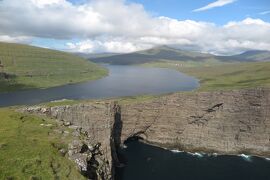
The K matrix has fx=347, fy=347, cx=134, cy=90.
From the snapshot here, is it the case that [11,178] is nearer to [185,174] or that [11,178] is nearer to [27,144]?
[27,144]

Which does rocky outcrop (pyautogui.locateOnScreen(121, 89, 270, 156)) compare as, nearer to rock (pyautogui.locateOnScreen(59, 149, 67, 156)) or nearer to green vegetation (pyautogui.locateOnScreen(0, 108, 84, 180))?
green vegetation (pyautogui.locateOnScreen(0, 108, 84, 180))

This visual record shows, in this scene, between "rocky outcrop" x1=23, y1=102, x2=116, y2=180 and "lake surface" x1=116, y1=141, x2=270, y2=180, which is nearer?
"rocky outcrop" x1=23, y1=102, x2=116, y2=180

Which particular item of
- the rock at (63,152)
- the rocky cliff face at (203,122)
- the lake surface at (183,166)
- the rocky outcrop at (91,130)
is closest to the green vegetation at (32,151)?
the rock at (63,152)

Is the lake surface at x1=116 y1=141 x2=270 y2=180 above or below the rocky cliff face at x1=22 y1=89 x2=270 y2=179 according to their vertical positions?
below

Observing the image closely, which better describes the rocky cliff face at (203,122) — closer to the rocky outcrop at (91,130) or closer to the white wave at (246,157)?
the white wave at (246,157)

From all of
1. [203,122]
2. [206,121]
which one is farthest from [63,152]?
[206,121]

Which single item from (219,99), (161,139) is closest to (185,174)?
(161,139)

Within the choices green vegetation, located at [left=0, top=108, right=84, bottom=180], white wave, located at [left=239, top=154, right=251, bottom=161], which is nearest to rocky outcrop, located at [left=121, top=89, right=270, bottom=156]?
white wave, located at [left=239, top=154, right=251, bottom=161]
